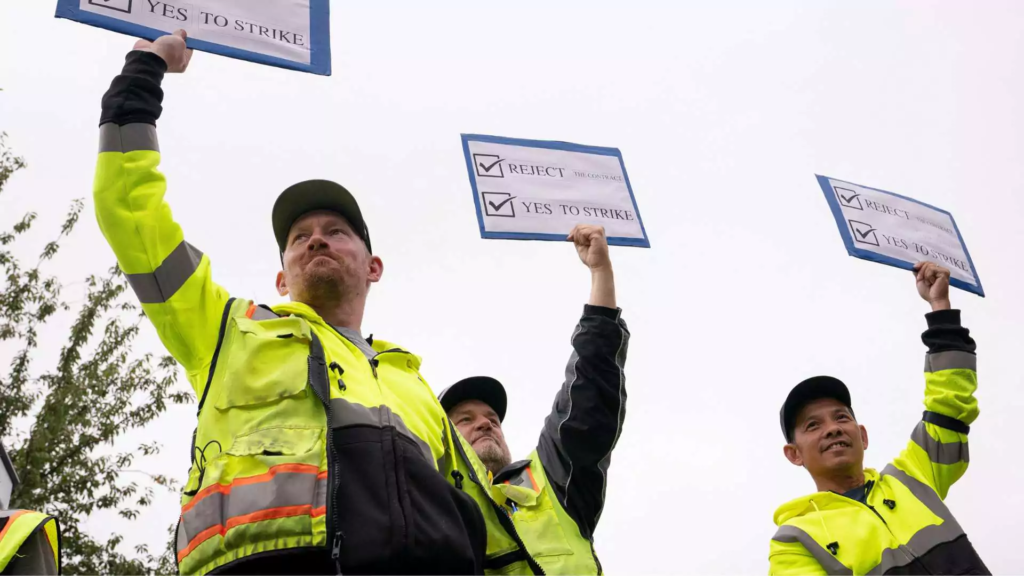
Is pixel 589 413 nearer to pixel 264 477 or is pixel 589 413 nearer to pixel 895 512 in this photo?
pixel 264 477

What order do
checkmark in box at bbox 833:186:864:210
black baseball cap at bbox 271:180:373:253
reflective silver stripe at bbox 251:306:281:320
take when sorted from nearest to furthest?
reflective silver stripe at bbox 251:306:281:320 → black baseball cap at bbox 271:180:373:253 → checkmark in box at bbox 833:186:864:210

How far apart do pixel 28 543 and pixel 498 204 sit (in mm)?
2539

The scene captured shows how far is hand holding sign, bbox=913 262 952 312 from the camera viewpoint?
527 cm

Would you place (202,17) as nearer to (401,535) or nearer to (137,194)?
(137,194)

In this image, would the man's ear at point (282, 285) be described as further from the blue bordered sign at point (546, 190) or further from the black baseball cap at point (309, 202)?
the blue bordered sign at point (546, 190)

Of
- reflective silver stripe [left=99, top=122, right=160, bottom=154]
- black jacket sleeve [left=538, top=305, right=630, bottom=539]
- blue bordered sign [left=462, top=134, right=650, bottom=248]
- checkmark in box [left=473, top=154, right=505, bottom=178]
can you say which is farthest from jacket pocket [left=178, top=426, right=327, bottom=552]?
checkmark in box [left=473, top=154, right=505, bottom=178]

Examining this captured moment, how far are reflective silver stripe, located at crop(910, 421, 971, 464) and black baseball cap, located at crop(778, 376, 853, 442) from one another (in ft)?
1.41

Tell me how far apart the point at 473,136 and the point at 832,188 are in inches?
90.7

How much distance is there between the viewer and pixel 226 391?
256 centimetres

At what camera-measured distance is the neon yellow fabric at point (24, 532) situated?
128 inches

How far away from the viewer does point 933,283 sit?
537 centimetres

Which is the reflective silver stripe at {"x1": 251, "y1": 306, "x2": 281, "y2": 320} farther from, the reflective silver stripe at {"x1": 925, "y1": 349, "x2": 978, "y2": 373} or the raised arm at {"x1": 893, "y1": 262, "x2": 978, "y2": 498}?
the reflective silver stripe at {"x1": 925, "y1": 349, "x2": 978, "y2": 373}

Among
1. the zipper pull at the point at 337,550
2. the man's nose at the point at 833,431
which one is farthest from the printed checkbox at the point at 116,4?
the man's nose at the point at 833,431

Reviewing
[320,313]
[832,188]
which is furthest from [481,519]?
[832,188]
